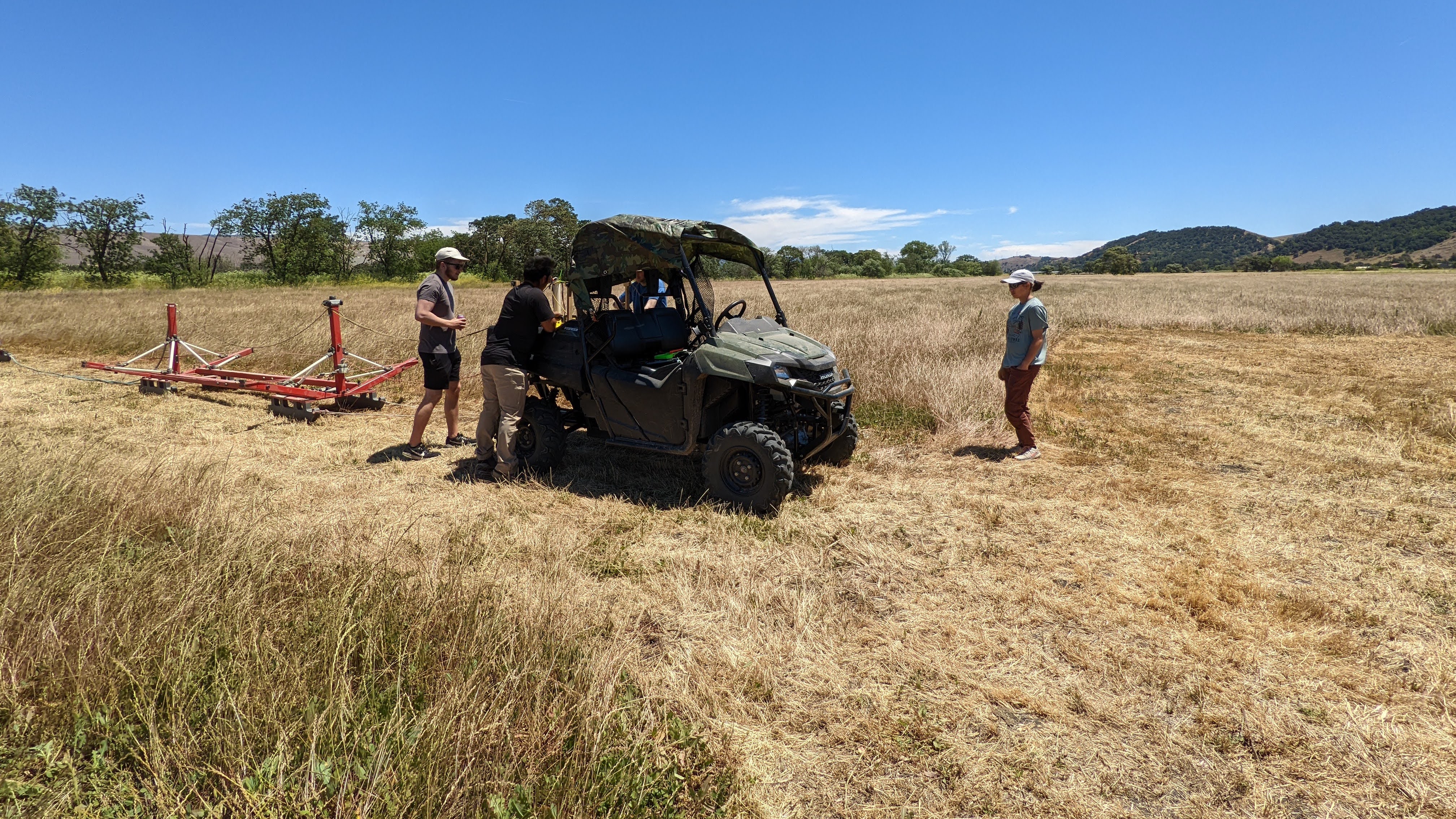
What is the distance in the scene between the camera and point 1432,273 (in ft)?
167

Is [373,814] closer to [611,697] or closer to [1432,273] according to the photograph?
[611,697]

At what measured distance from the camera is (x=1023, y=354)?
639 centimetres

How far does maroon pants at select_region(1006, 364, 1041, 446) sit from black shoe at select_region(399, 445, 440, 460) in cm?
564

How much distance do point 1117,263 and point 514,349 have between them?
95.2 meters

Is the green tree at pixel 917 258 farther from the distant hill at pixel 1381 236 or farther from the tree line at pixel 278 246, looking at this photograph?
the distant hill at pixel 1381 236

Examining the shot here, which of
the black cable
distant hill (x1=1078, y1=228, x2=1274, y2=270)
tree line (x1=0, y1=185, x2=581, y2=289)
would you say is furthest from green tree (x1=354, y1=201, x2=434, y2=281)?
distant hill (x1=1078, y1=228, x2=1274, y2=270)

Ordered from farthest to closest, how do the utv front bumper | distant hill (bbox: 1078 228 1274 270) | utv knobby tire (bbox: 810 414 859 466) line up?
distant hill (bbox: 1078 228 1274 270) < utv knobby tire (bbox: 810 414 859 466) < the utv front bumper

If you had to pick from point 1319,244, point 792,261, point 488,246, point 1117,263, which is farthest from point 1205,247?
point 488,246

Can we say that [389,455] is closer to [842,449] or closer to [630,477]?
[630,477]

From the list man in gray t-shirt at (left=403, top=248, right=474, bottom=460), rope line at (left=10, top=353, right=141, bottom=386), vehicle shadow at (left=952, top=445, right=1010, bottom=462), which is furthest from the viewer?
rope line at (left=10, top=353, right=141, bottom=386)

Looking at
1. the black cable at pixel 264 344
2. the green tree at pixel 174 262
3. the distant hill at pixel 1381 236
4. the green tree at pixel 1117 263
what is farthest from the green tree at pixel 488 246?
the distant hill at pixel 1381 236

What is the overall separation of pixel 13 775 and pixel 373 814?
3.72ft

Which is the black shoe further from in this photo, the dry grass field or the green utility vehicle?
the green utility vehicle

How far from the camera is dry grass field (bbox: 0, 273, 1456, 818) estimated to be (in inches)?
88.7
